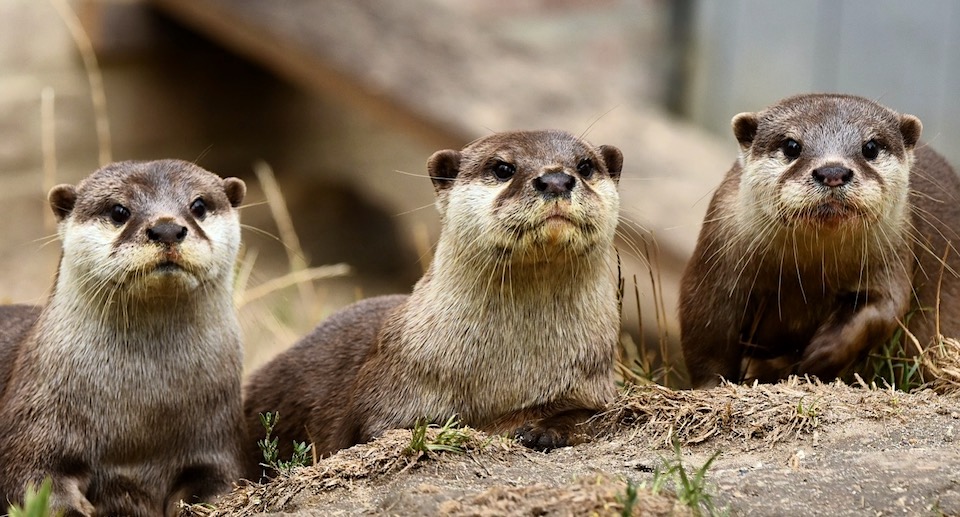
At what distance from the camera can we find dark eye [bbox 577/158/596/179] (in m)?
3.79

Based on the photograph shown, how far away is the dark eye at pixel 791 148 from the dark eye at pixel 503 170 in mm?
910

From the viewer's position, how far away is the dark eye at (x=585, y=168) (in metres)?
3.79

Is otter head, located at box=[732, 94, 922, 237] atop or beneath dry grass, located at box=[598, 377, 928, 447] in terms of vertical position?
atop

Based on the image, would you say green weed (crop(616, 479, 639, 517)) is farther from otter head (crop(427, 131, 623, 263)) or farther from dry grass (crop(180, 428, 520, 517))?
otter head (crop(427, 131, 623, 263))

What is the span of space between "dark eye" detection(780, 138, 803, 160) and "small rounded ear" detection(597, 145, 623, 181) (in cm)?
52

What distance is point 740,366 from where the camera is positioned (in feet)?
14.3

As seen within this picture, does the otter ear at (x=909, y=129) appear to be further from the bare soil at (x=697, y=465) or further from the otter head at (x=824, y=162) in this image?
the bare soil at (x=697, y=465)

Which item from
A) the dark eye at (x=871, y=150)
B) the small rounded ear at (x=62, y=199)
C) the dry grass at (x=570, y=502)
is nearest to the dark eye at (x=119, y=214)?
the small rounded ear at (x=62, y=199)

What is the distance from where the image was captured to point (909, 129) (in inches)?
163

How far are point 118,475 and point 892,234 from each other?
245 centimetres

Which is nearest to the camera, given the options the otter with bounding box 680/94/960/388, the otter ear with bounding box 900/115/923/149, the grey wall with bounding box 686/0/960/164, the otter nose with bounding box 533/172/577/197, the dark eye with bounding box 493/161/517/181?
the otter nose with bounding box 533/172/577/197

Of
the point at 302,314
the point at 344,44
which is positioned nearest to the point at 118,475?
the point at 302,314

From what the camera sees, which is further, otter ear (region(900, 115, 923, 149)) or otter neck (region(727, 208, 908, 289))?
otter ear (region(900, 115, 923, 149))

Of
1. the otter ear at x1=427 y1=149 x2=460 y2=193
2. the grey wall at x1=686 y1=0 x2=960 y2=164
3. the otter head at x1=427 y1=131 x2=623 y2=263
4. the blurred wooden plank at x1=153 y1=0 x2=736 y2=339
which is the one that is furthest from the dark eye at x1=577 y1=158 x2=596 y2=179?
the grey wall at x1=686 y1=0 x2=960 y2=164
